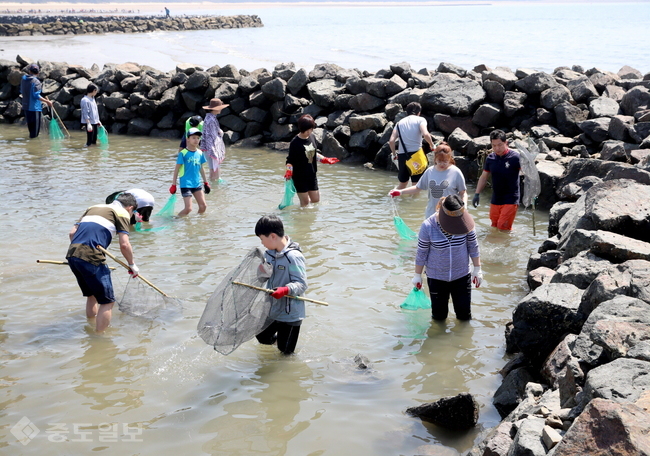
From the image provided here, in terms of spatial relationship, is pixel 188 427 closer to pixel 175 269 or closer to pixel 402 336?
pixel 402 336

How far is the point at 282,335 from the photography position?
20.0 feet

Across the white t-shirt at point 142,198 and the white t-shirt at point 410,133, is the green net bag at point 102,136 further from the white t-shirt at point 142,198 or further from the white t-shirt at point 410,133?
the white t-shirt at point 142,198

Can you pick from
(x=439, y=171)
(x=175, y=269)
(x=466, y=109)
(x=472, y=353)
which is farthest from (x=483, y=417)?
(x=466, y=109)

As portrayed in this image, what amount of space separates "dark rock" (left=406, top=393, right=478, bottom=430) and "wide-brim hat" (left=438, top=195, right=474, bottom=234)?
1.86m

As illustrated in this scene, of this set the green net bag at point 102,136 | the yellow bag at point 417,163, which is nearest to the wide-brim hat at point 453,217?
the yellow bag at point 417,163

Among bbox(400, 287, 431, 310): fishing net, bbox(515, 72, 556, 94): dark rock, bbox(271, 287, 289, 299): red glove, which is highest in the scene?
bbox(515, 72, 556, 94): dark rock

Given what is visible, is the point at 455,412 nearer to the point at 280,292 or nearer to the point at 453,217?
the point at 280,292

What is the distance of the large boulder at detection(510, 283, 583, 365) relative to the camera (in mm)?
5625

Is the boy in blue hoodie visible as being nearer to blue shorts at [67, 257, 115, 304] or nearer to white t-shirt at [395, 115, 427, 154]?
blue shorts at [67, 257, 115, 304]

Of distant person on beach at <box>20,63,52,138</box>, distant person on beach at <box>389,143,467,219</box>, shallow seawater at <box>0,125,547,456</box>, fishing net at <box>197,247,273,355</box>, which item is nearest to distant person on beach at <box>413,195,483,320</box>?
shallow seawater at <box>0,125,547,456</box>

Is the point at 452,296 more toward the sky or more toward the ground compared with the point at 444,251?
more toward the ground

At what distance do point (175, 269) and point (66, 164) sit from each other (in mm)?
8589

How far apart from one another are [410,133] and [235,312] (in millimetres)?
7110

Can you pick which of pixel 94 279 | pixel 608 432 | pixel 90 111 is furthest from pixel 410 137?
pixel 90 111
